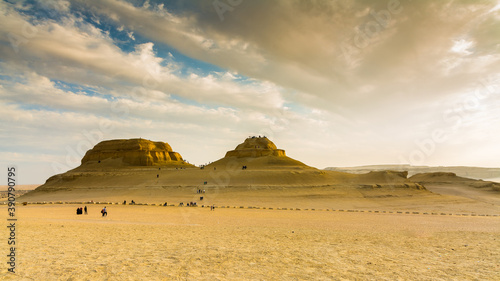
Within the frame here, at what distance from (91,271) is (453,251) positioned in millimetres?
14725

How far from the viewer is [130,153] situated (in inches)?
3853

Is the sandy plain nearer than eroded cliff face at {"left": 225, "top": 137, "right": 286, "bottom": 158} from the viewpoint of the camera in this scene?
Yes

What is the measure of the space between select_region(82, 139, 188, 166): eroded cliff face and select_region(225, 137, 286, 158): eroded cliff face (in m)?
25.2

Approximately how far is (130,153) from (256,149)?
137 feet

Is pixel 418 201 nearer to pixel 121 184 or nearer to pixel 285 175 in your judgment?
pixel 285 175

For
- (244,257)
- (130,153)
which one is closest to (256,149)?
(130,153)

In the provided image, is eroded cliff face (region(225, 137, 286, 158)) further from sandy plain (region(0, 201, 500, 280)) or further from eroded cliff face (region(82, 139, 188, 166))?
sandy plain (region(0, 201, 500, 280))

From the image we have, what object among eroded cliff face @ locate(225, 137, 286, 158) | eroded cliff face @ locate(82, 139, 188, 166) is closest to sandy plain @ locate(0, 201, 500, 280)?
eroded cliff face @ locate(225, 137, 286, 158)

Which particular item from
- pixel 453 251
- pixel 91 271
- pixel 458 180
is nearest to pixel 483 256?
pixel 453 251

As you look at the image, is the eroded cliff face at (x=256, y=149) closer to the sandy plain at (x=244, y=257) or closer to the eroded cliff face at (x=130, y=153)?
the eroded cliff face at (x=130, y=153)

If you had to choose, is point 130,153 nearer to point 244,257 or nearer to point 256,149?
point 256,149

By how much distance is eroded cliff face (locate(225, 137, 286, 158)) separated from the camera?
3851 inches

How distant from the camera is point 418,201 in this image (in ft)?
158

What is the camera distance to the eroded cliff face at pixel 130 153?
96.9m
